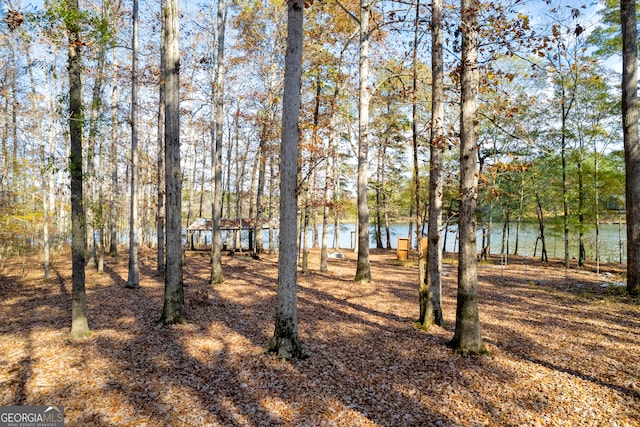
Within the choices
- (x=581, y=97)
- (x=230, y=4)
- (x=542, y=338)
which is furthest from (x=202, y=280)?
(x=581, y=97)

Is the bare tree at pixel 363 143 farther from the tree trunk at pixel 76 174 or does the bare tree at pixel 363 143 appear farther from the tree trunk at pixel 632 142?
the tree trunk at pixel 76 174

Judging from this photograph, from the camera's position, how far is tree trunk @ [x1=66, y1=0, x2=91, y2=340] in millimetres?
5958

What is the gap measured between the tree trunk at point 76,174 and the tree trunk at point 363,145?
8.10m

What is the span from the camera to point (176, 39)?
752cm

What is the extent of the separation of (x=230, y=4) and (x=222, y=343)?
625 inches

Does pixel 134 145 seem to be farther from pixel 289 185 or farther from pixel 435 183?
pixel 435 183

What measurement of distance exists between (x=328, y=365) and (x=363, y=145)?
8.08 m

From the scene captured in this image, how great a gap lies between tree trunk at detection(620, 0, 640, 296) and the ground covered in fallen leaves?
1.04 metres

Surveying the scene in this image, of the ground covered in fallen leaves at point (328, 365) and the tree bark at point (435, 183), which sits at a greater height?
the tree bark at point (435, 183)

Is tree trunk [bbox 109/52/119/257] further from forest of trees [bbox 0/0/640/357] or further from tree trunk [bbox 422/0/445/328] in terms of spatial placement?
tree trunk [bbox 422/0/445/328]

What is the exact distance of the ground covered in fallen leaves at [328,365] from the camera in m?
4.15

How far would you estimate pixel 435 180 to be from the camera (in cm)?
696

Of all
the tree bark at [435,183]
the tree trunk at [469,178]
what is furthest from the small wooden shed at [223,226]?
the tree trunk at [469,178]

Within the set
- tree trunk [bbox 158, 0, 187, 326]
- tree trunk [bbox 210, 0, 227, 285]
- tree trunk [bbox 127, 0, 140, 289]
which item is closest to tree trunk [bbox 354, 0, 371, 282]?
tree trunk [bbox 210, 0, 227, 285]
